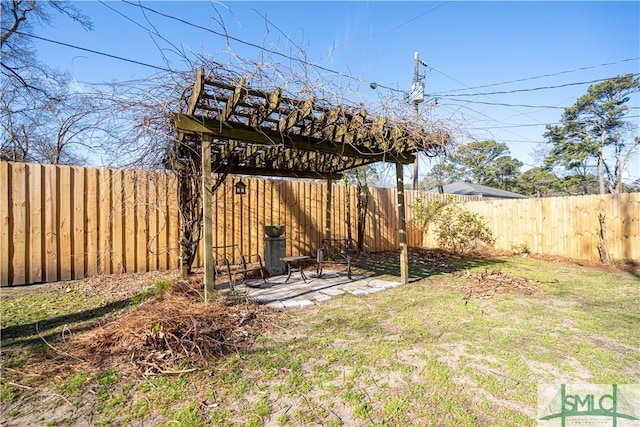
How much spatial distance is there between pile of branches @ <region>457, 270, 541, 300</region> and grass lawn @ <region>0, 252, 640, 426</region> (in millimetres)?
425

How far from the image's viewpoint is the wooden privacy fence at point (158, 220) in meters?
4.14

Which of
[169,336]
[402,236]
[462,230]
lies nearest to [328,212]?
[402,236]

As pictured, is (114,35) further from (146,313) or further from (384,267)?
(384,267)

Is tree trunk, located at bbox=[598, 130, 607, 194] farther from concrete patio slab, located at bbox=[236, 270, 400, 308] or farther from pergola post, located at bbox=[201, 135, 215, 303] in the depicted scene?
pergola post, located at bbox=[201, 135, 215, 303]

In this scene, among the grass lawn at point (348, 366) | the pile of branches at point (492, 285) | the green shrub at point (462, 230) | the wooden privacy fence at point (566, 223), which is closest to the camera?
the grass lawn at point (348, 366)

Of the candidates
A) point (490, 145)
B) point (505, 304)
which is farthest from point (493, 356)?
point (490, 145)

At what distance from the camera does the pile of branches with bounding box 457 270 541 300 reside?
160 inches

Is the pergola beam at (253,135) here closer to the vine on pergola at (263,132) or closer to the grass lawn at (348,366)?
the vine on pergola at (263,132)

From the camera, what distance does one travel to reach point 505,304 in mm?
3527

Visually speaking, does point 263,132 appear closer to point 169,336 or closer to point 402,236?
point 169,336

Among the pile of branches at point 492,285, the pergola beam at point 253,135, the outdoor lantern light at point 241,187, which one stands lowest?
the pile of branches at point 492,285

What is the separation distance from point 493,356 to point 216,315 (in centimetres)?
240

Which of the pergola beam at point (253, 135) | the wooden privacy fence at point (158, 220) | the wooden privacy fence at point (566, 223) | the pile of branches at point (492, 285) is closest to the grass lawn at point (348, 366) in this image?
the pile of branches at point (492, 285)

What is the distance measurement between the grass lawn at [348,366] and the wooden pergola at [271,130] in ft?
4.20
